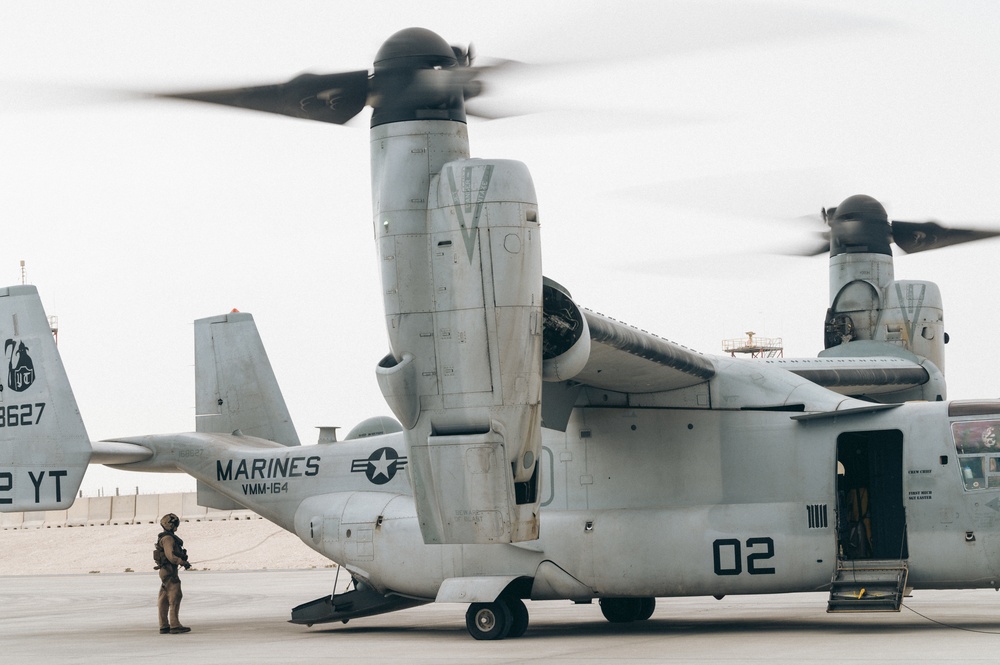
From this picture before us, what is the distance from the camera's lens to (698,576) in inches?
563

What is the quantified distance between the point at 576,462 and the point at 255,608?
9.06m

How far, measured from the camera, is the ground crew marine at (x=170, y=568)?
1627 centimetres

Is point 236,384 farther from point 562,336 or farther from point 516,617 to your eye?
point 562,336

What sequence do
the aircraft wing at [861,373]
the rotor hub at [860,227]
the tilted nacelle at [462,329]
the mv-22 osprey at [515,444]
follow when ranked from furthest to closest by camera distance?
the rotor hub at [860,227]
the aircraft wing at [861,373]
the mv-22 osprey at [515,444]
the tilted nacelle at [462,329]

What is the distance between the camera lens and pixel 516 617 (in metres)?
14.9

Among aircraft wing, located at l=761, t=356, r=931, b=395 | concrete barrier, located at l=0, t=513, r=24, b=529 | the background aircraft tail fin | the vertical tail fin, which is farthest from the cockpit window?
concrete barrier, located at l=0, t=513, r=24, b=529

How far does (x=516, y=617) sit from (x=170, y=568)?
15.4 feet

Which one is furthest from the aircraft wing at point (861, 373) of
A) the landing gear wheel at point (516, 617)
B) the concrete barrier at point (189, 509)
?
the concrete barrier at point (189, 509)

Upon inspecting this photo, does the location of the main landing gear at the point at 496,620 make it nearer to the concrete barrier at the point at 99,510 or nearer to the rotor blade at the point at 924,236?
the rotor blade at the point at 924,236

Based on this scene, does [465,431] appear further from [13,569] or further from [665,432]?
[13,569]

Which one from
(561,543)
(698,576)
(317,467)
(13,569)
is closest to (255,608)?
(317,467)

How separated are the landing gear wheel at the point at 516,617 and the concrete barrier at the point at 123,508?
41.3 meters

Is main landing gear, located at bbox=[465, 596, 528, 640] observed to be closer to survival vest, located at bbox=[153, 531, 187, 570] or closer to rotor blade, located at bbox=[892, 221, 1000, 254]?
survival vest, located at bbox=[153, 531, 187, 570]

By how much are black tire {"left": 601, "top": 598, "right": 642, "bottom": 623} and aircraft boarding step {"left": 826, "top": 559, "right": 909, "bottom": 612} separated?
370 centimetres
